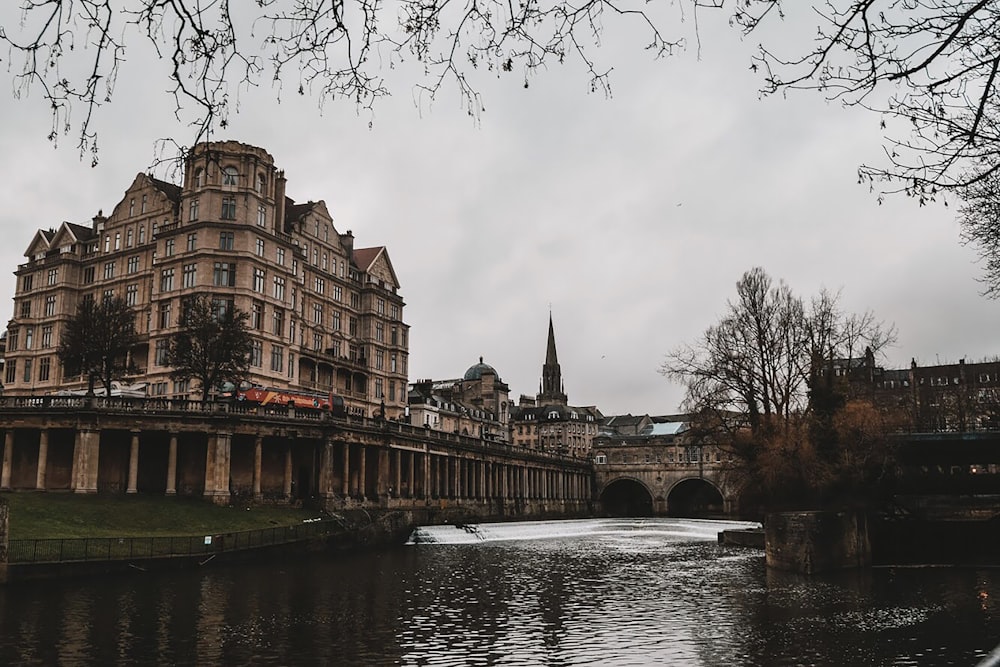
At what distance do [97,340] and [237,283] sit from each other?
14.0 metres

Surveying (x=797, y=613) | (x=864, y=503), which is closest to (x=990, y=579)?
(x=864, y=503)

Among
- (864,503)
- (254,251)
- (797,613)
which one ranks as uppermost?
(254,251)

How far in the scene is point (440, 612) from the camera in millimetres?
25562

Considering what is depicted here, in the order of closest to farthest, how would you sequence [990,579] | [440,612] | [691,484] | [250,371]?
[440,612], [990,579], [250,371], [691,484]

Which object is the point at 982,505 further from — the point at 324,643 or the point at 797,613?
the point at 324,643

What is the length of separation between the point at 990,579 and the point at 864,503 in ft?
26.4

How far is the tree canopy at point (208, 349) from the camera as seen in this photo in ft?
196

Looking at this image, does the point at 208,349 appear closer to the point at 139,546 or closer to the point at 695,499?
the point at 139,546

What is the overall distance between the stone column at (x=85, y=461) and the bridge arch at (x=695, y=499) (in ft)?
326

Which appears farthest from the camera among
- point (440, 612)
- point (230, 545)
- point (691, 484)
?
point (691, 484)

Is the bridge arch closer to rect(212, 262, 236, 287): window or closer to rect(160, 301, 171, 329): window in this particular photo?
rect(212, 262, 236, 287): window

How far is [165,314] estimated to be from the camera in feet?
244

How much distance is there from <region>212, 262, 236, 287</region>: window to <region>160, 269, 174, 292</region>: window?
4978mm

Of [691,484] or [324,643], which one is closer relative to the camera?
[324,643]
